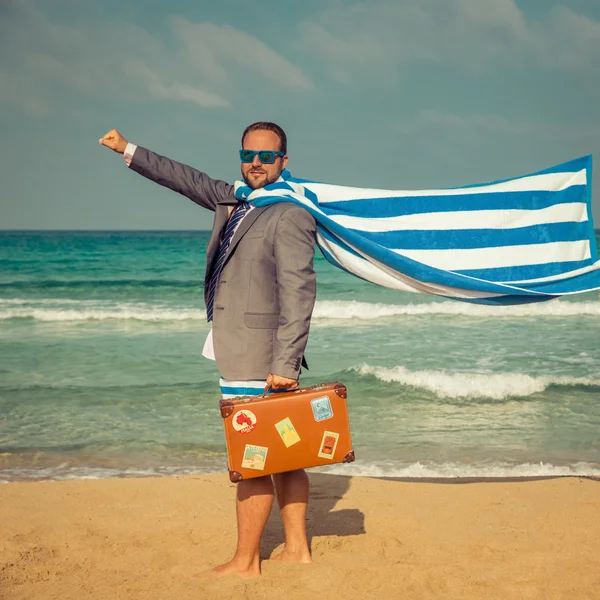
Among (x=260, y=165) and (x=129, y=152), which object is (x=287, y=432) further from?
(x=129, y=152)

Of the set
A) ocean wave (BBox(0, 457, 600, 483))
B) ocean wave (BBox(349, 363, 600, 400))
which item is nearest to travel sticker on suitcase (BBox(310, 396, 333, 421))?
ocean wave (BBox(0, 457, 600, 483))

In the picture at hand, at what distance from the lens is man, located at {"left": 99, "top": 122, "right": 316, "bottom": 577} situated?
3.24 metres

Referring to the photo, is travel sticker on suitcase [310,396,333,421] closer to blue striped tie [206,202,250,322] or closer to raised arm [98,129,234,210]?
blue striped tie [206,202,250,322]

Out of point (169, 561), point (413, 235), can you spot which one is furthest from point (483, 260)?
point (169, 561)

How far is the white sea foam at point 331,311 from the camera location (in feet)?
56.3

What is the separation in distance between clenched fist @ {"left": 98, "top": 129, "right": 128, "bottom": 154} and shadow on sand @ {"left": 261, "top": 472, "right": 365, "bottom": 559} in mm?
2072

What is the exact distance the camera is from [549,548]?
3.91 m

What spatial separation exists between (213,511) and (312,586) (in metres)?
1.26

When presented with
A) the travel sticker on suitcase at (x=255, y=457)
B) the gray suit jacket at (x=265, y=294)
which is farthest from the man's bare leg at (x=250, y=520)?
the gray suit jacket at (x=265, y=294)

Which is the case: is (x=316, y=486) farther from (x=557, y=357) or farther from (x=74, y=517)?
(x=557, y=357)

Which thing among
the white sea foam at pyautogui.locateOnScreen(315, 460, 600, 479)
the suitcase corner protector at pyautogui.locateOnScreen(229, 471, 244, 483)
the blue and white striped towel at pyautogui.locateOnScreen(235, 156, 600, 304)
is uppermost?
the blue and white striped towel at pyautogui.locateOnScreen(235, 156, 600, 304)

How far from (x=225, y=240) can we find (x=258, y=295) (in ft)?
0.99

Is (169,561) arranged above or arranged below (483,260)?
below

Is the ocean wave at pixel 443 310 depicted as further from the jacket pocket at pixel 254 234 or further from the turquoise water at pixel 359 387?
the jacket pocket at pixel 254 234
